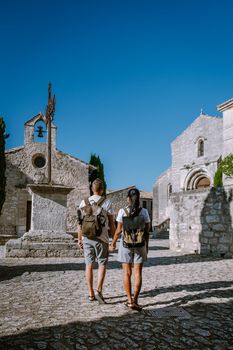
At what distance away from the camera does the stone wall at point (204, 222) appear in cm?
979

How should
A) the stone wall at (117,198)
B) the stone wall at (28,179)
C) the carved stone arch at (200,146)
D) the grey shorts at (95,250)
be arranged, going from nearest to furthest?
the grey shorts at (95,250)
the stone wall at (28,179)
the carved stone arch at (200,146)
the stone wall at (117,198)

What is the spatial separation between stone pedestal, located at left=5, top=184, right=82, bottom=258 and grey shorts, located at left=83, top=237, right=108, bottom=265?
17.4ft

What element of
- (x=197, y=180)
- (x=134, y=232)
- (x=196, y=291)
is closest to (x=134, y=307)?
(x=134, y=232)

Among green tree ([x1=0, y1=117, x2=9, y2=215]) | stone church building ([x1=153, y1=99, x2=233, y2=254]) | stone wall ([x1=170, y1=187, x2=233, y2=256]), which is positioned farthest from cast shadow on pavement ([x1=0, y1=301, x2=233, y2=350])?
green tree ([x1=0, y1=117, x2=9, y2=215])

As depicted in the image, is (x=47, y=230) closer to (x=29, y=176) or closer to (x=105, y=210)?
(x=105, y=210)

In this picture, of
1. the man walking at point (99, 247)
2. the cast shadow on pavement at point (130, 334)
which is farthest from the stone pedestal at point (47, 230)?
the cast shadow on pavement at point (130, 334)

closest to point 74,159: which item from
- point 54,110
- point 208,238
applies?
point 54,110

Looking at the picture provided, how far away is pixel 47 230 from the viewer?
9703 mm

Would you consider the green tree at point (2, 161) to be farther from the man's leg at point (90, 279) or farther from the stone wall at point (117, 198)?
the stone wall at point (117, 198)

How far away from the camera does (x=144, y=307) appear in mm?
4008

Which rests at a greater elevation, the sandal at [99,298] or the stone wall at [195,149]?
the stone wall at [195,149]

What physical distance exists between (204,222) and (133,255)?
6.83 meters

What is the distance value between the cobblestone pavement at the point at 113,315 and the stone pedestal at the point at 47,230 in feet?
10.0

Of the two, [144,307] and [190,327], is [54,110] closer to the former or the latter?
[144,307]
